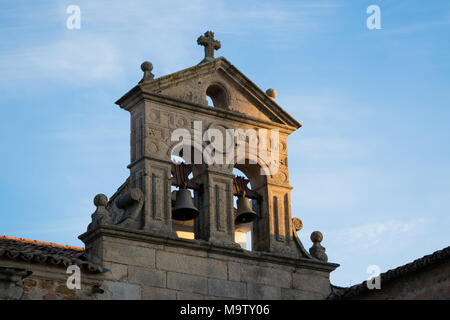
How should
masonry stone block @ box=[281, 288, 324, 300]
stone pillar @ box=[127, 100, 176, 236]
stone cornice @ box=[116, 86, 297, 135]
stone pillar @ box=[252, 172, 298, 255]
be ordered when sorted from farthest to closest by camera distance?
stone pillar @ box=[252, 172, 298, 255]
masonry stone block @ box=[281, 288, 324, 300]
stone cornice @ box=[116, 86, 297, 135]
stone pillar @ box=[127, 100, 176, 236]

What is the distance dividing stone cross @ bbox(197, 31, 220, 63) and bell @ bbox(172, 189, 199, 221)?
232 cm

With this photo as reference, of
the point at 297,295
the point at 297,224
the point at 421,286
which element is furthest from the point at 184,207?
the point at 421,286

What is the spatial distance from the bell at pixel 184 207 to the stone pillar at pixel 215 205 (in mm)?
196

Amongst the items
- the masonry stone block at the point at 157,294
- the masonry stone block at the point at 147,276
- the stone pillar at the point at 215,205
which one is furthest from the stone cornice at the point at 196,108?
the masonry stone block at the point at 157,294

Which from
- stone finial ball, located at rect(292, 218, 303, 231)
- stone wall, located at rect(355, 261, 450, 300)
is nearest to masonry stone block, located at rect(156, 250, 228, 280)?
stone finial ball, located at rect(292, 218, 303, 231)

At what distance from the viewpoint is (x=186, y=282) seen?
1391 cm

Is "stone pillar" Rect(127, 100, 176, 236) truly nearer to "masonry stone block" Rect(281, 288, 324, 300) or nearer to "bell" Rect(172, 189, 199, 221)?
"bell" Rect(172, 189, 199, 221)

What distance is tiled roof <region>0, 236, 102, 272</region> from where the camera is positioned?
12766mm

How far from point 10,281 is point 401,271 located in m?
4.75

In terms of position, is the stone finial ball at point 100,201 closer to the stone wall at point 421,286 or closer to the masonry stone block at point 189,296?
the masonry stone block at point 189,296

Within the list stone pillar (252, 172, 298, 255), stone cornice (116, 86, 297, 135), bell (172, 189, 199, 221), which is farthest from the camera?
stone pillar (252, 172, 298, 255)

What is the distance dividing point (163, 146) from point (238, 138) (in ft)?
4.34

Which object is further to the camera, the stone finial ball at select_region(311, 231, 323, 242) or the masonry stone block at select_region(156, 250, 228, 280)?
the stone finial ball at select_region(311, 231, 323, 242)
